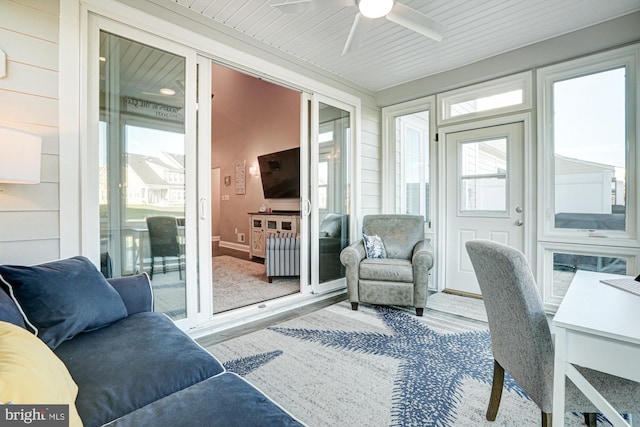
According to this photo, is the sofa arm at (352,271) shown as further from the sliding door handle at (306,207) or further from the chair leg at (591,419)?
the chair leg at (591,419)

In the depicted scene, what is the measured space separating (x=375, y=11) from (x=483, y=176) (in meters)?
2.44

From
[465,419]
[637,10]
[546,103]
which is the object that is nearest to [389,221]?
[546,103]

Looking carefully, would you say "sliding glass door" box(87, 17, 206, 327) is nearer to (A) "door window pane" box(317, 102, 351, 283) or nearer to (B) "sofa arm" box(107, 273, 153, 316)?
(B) "sofa arm" box(107, 273, 153, 316)

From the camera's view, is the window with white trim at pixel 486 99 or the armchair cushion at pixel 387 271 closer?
the armchair cushion at pixel 387 271

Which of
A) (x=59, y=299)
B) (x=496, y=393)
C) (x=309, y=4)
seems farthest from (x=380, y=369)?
(x=309, y=4)

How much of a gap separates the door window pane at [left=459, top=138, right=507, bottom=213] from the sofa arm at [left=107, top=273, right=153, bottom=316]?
3469 millimetres

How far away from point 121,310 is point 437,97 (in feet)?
13.1

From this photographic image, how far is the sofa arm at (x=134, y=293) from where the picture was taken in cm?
182

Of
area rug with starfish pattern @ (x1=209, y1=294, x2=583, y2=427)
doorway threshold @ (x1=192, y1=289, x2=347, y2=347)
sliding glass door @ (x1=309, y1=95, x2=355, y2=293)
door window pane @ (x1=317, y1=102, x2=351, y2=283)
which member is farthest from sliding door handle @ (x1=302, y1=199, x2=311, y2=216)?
area rug with starfish pattern @ (x1=209, y1=294, x2=583, y2=427)

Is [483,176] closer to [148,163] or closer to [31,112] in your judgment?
[148,163]

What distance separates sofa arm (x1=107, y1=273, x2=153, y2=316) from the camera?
182cm

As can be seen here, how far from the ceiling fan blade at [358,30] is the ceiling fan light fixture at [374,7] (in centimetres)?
12

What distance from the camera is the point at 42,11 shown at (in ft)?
6.32

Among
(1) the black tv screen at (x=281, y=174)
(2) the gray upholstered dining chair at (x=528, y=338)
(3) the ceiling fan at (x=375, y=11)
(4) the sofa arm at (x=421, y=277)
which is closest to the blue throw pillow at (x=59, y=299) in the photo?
(2) the gray upholstered dining chair at (x=528, y=338)
